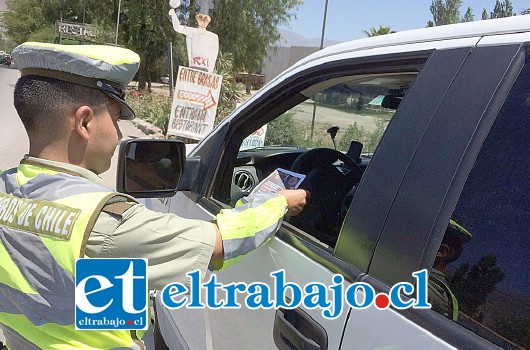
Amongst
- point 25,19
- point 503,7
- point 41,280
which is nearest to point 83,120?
point 41,280

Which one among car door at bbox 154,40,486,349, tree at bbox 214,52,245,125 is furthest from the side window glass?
tree at bbox 214,52,245,125

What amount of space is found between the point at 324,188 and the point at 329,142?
1.60ft

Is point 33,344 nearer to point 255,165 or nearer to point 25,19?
point 255,165

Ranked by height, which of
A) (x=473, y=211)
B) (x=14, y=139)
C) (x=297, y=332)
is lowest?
(x=14, y=139)

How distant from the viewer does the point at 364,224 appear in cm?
136

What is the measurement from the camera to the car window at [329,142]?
2.04m

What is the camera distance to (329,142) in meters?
2.61

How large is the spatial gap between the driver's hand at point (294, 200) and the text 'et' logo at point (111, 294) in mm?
614

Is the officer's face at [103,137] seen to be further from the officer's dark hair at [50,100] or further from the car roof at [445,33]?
the car roof at [445,33]

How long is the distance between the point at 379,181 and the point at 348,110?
1.14m

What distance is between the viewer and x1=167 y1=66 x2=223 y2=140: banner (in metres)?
7.80

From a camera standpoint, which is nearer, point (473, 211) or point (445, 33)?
point (473, 211)

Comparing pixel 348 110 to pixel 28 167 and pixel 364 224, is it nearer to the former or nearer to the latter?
pixel 364 224

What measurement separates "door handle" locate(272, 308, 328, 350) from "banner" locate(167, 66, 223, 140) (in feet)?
21.2
